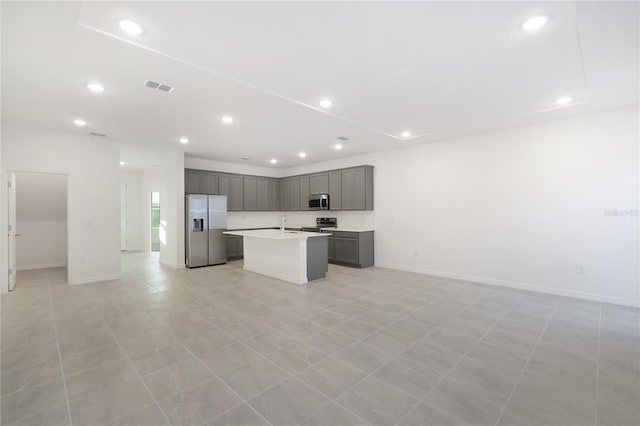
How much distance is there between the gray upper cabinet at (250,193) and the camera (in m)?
8.44

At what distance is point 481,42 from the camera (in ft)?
8.03

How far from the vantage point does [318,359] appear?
2.60 m

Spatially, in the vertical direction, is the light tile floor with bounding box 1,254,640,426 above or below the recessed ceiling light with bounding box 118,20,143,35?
below

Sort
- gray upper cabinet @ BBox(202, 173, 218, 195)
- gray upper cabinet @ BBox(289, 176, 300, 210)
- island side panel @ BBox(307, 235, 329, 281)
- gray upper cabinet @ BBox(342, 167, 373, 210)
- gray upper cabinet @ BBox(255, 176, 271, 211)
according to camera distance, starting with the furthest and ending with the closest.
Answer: gray upper cabinet @ BBox(255, 176, 271, 211), gray upper cabinet @ BBox(289, 176, 300, 210), gray upper cabinet @ BBox(202, 173, 218, 195), gray upper cabinet @ BBox(342, 167, 373, 210), island side panel @ BBox(307, 235, 329, 281)

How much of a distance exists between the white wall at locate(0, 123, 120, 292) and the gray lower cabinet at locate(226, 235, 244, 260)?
2.54 metres

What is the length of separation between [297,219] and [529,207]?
608 centimetres

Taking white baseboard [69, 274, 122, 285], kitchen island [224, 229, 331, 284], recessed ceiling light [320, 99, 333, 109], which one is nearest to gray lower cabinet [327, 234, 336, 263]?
kitchen island [224, 229, 331, 284]

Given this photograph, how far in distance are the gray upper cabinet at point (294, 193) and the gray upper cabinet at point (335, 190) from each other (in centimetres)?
135

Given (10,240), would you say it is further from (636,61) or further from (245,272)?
(636,61)

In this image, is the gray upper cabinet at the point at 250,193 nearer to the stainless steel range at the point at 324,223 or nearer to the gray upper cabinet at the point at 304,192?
the gray upper cabinet at the point at 304,192

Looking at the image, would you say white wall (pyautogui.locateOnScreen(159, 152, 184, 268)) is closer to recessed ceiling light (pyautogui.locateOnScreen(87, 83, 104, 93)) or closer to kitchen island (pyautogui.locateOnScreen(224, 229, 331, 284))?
kitchen island (pyautogui.locateOnScreen(224, 229, 331, 284))

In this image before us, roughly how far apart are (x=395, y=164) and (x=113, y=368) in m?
6.03

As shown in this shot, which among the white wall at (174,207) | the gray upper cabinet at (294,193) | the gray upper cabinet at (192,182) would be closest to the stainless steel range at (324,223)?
the gray upper cabinet at (294,193)

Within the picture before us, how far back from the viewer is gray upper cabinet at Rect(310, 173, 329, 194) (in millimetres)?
7773
